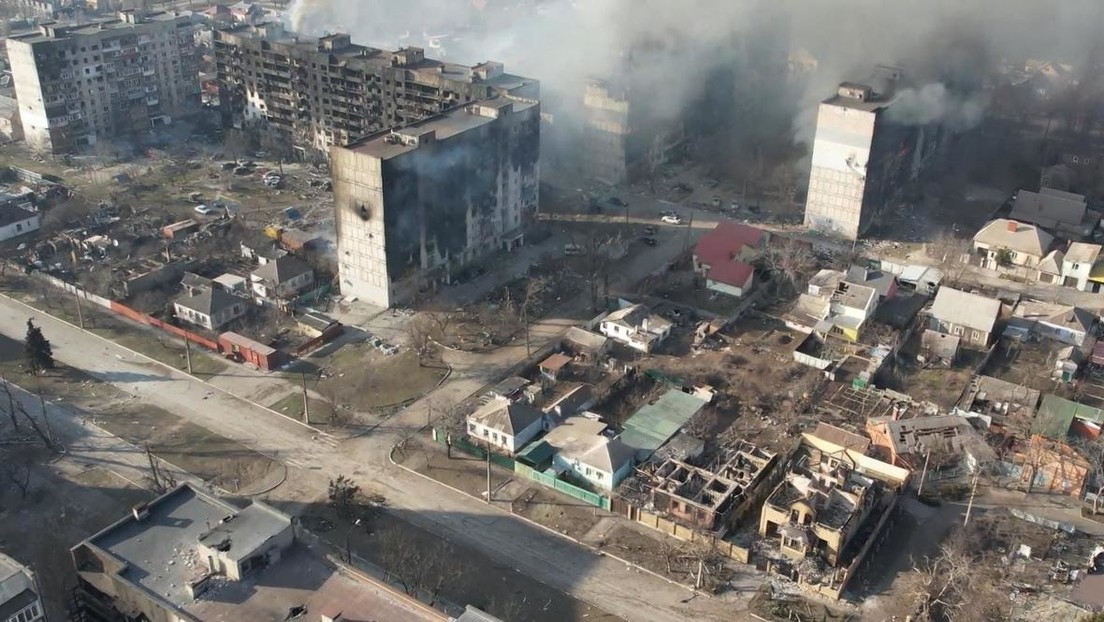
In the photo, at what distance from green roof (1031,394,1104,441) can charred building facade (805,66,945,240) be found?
16.7 m

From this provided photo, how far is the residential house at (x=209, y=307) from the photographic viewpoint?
37250mm

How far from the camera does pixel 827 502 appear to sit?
86.7ft

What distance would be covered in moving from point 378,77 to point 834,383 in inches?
1176

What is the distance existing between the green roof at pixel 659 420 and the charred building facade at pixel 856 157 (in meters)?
18.4

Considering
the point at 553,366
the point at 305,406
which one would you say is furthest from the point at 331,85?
the point at 553,366

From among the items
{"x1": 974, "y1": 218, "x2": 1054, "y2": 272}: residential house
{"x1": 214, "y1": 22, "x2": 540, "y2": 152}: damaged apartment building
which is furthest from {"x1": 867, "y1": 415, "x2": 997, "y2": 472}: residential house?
{"x1": 214, "y1": 22, "x2": 540, "y2": 152}: damaged apartment building

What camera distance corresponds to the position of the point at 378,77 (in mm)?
51156

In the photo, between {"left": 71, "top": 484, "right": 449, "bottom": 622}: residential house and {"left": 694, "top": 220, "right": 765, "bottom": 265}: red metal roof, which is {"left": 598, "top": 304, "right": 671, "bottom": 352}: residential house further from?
{"left": 71, "top": 484, "right": 449, "bottom": 622}: residential house

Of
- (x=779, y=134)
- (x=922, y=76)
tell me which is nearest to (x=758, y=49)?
(x=779, y=134)

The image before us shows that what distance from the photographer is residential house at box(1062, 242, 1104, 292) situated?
41.6 meters

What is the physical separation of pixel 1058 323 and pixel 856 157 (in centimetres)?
1273

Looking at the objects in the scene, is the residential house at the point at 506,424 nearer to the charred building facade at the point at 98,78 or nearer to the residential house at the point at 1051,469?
the residential house at the point at 1051,469

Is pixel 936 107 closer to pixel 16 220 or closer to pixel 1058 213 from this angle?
pixel 1058 213

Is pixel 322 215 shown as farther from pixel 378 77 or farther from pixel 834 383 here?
pixel 834 383
